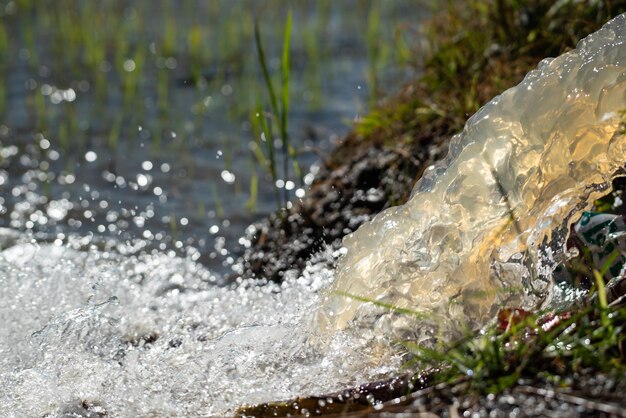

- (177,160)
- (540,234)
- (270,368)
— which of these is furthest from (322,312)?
(177,160)

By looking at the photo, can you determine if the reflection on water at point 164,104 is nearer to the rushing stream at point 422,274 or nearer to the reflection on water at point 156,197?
the reflection on water at point 156,197

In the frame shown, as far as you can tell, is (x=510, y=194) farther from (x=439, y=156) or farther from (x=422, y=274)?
(x=439, y=156)

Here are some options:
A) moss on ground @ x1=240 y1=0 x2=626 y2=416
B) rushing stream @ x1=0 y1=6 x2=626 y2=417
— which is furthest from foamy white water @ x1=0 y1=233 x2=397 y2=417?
moss on ground @ x1=240 y1=0 x2=626 y2=416

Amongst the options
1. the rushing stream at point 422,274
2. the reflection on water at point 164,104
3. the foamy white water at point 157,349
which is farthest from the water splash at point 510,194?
the reflection on water at point 164,104

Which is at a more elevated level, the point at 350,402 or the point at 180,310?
the point at 180,310

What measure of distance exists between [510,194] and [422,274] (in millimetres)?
362

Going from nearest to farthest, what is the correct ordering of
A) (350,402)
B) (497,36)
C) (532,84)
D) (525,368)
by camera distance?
(525,368), (350,402), (532,84), (497,36)

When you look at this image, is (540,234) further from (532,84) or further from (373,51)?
(373,51)

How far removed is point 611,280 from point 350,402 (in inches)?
33.6

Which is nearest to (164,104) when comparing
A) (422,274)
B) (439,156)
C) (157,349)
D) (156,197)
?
(156,197)

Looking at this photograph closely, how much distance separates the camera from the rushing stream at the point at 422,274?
8.40ft

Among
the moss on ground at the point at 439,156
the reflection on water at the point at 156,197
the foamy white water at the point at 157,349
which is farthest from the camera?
the reflection on water at the point at 156,197

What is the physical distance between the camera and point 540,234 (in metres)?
2.69

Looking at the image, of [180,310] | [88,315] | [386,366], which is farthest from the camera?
[180,310]
